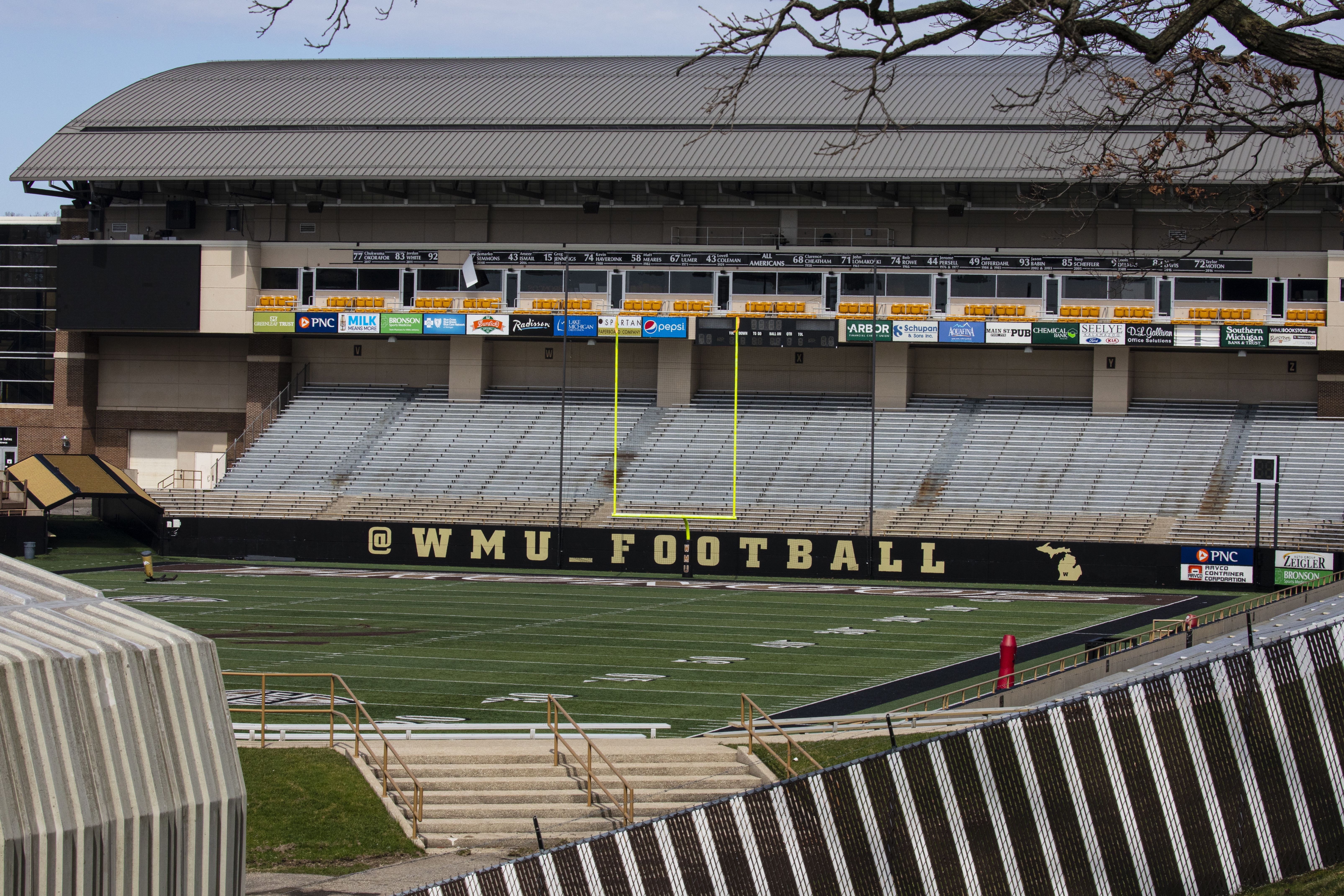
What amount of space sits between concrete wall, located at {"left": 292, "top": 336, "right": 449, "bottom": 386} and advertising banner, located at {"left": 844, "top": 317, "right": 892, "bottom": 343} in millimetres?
14324

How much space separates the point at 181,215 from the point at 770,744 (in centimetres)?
4091

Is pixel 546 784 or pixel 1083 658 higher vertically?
pixel 1083 658

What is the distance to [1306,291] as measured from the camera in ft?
149

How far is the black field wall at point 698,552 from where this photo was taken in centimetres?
3903

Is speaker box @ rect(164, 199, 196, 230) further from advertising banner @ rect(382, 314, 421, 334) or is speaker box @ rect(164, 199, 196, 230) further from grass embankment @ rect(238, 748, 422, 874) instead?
grass embankment @ rect(238, 748, 422, 874)

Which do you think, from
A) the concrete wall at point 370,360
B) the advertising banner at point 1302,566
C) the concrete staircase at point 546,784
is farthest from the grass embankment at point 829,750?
the concrete wall at point 370,360

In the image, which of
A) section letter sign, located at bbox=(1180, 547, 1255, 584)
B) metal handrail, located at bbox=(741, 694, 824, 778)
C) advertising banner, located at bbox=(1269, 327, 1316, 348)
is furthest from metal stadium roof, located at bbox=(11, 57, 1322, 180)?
metal handrail, located at bbox=(741, 694, 824, 778)

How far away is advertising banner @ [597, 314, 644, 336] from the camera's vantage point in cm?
4984

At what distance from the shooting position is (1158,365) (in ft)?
160

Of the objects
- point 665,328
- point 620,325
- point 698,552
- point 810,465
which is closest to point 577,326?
point 620,325

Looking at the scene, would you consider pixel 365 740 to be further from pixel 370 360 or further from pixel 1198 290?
pixel 370 360

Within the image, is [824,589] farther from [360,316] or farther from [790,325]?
[360,316]

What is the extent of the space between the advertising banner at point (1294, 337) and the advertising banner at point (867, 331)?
952 cm

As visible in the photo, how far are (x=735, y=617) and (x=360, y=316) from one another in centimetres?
2327
